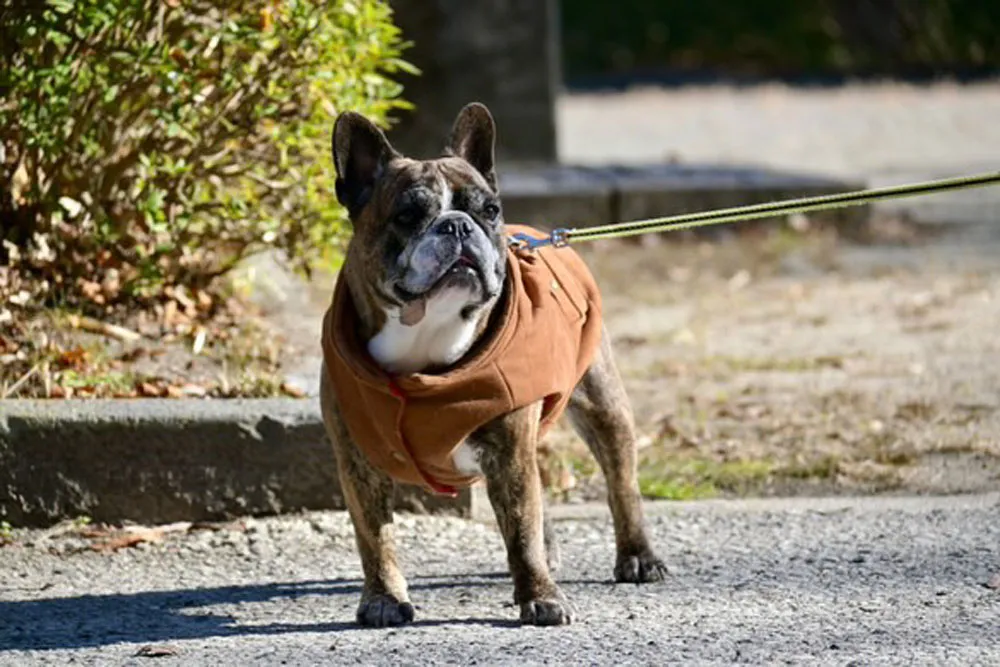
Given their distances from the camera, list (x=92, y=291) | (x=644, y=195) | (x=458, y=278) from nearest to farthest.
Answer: (x=458, y=278) < (x=92, y=291) < (x=644, y=195)

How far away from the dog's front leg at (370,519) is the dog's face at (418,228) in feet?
1.12

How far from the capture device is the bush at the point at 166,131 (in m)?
6.93

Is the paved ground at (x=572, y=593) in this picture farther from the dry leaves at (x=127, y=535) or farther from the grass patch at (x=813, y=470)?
the grass patch at (x=813, y=470)

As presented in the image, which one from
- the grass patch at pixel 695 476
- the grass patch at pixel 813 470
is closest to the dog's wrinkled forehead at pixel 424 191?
the grass patch at pixel 695 476

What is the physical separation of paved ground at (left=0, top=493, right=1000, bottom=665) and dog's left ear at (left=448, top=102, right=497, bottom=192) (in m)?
1.19

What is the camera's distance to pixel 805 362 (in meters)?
8.94

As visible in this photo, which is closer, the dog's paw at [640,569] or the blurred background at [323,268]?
the dog's paw at [640,569]

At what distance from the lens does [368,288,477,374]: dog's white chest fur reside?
16.7 ft

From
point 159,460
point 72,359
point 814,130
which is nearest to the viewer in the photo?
point 159,460

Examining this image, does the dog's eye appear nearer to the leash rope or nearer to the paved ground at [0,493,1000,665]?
the leash rope

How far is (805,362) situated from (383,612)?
414 cm

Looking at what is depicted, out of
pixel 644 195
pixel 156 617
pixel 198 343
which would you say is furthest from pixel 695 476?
pixel 644 195

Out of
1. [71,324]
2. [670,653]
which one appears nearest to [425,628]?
[670,653]

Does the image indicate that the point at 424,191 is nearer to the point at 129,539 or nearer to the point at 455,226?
the point at 455,226
